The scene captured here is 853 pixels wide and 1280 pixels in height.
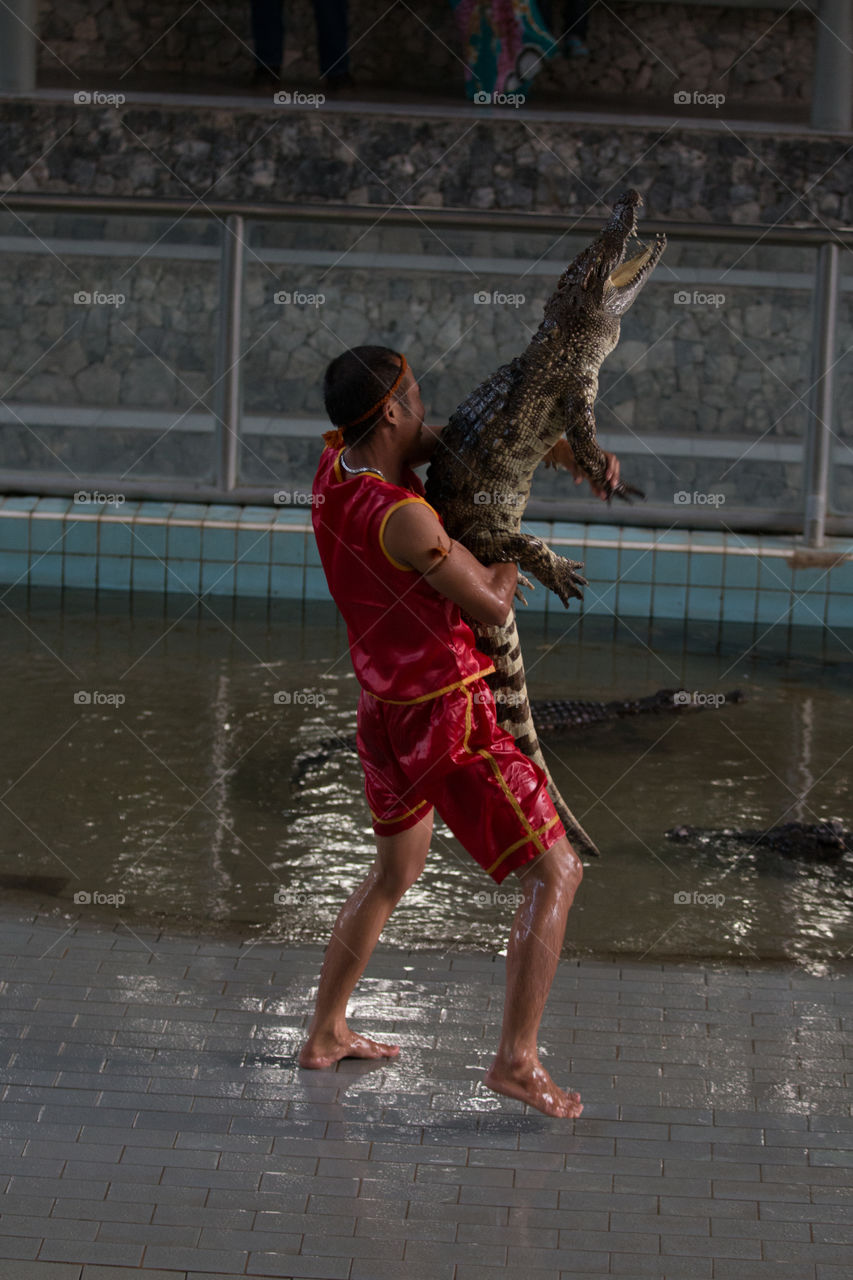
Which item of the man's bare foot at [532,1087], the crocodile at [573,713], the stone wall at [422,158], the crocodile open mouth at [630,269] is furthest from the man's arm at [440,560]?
the stone wall at [422,158]

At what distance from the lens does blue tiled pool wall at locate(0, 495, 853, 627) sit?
935 cm

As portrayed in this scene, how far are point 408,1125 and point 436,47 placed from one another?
645 inches

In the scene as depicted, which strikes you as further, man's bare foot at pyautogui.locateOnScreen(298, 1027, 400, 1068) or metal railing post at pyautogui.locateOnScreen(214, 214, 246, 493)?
metal railing post at pyautogui.locateOnScreen(214, 214, 246, 493)

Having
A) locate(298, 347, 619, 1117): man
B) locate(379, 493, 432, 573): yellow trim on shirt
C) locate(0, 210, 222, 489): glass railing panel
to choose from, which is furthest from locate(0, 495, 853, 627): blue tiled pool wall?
locate(379, 493, 432, 573): yellow trim on shirt

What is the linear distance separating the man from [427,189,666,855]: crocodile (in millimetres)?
183

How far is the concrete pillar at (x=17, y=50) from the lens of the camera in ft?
46.8

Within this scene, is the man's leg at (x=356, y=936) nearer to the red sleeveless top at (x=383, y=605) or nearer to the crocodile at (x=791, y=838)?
the red sleeveless top at (x=383, y=605)

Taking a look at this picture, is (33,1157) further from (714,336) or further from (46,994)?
(714,336)

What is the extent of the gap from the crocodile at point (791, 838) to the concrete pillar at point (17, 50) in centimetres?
1174

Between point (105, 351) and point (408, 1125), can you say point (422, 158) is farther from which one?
A: point (408, 1125)

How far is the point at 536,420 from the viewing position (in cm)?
354

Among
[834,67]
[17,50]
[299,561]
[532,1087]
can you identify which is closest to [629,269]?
[532,1087]

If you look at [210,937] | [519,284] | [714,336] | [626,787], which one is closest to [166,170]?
[519,284]

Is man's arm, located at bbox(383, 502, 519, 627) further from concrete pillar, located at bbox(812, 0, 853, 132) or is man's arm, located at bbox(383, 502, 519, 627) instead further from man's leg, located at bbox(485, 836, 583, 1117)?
concrete pillar, located at bbox(812, 0, 853, 132)
